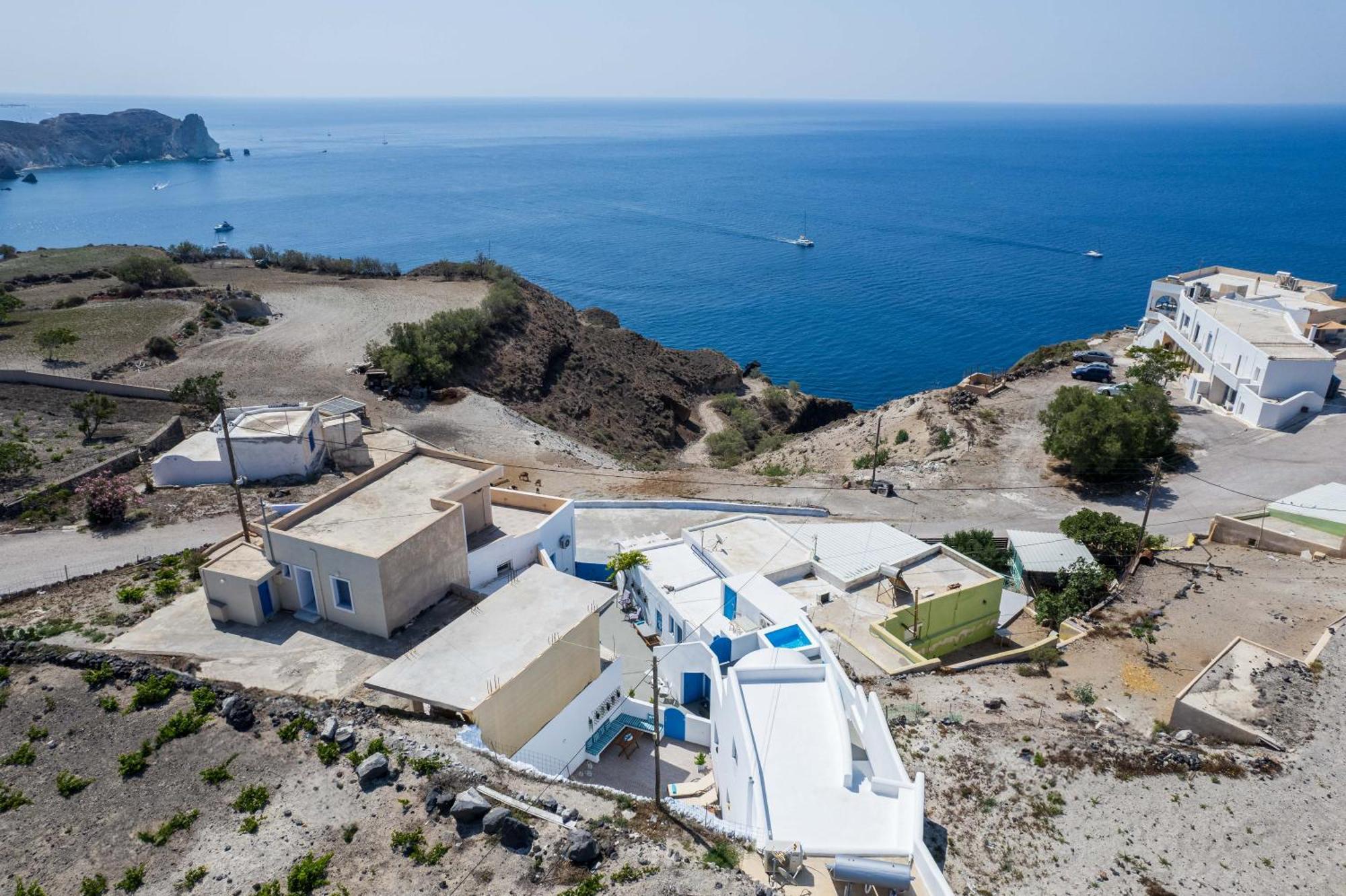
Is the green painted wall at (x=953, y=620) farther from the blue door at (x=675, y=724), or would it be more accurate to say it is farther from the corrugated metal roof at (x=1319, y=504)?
the corrugated metal roof at (x=1319, y=504)

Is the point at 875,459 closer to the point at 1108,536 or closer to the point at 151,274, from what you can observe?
the point at 1108,536

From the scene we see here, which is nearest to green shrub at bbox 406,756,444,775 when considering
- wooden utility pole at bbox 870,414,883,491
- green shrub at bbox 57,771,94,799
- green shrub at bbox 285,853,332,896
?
green shrub at bbox 285,853,332,896

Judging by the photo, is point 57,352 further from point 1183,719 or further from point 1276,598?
point 1276,598

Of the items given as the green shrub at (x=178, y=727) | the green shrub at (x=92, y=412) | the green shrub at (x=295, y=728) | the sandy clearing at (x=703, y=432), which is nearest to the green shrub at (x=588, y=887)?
the green shrub at (x=295, y=728)

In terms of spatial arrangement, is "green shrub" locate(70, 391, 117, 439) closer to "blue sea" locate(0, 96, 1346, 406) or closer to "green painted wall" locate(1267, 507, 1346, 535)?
"green painted wall" locate(1267, 507, 1346, 535)

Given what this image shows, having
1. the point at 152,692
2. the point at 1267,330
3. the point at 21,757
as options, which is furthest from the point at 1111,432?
the point at 21,757
